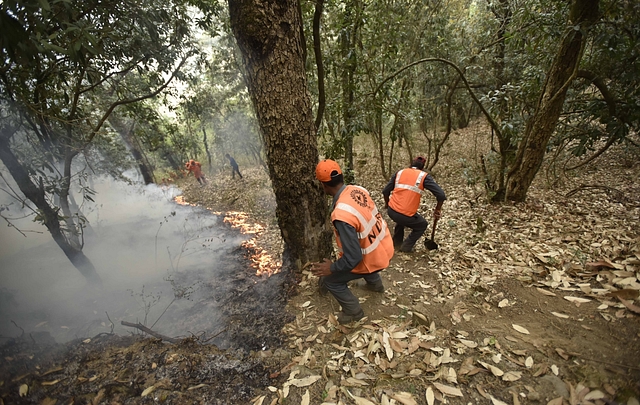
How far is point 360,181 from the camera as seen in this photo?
9953mm

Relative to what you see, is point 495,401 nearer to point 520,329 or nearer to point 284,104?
point 520,329

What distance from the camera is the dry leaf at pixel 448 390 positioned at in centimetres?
186

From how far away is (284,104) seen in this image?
2.77 meters

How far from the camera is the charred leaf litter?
2.21m

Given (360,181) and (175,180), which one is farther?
(175,180)

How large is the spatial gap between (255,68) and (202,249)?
5466mm

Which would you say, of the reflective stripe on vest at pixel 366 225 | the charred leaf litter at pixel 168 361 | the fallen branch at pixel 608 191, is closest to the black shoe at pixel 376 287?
the reflective stripe on vest at pixel 366 225

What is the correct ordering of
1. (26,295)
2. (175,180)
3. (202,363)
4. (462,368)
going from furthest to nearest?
1. (175,180)
2. (26,295)
3. (202,363)
4. (462,368)

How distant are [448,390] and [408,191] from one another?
8.77 feet

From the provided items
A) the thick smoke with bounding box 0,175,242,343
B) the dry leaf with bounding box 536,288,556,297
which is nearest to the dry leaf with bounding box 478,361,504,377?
the dry leaf with bounding box 536,288,556,297

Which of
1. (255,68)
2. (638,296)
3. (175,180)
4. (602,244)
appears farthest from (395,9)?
(175,180)

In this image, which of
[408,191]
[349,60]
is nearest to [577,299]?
[408,191]

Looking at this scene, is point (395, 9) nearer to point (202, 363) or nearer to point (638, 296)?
point (638, 296)

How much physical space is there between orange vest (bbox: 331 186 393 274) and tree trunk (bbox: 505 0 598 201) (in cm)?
379
